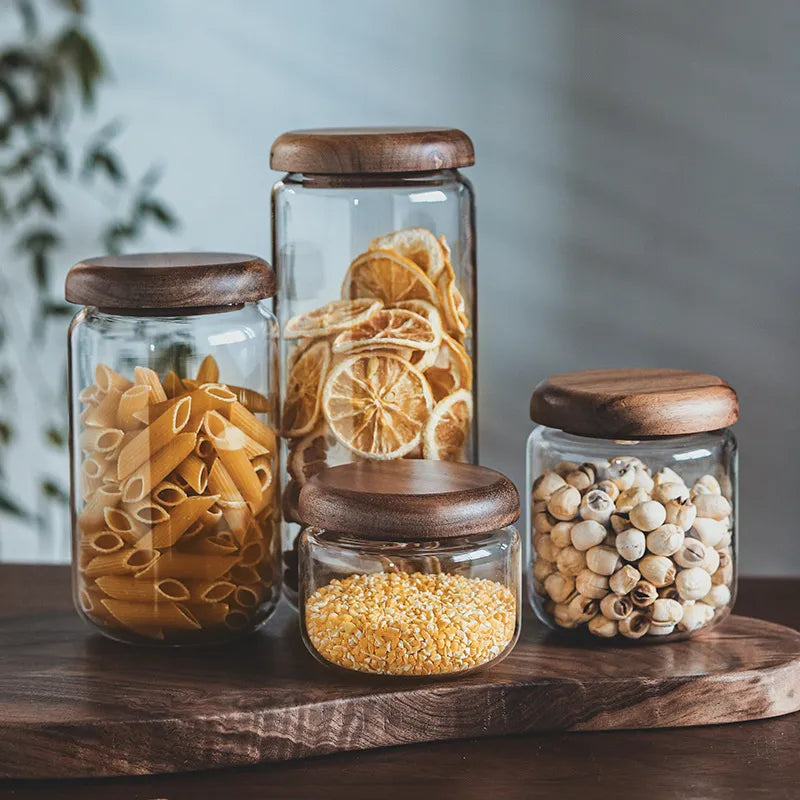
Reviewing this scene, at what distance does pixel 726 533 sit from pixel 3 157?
1311mm

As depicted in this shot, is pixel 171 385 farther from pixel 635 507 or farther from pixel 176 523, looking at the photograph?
pixel 635 507

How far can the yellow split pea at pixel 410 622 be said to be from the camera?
0.72 meters

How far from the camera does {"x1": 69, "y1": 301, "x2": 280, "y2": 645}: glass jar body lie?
0.78 m

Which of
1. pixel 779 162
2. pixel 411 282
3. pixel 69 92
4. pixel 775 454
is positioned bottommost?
pixel 775 454

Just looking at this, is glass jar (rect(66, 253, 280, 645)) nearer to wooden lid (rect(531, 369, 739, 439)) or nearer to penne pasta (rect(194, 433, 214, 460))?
penne pasta (rect(194, 433, 214, 460))

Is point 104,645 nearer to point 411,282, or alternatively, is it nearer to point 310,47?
point 411,282

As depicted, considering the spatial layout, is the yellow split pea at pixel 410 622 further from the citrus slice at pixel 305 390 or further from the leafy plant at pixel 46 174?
the leafy plant at pixel 46 174

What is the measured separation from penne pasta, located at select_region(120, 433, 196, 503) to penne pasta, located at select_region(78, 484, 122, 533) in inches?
0.5

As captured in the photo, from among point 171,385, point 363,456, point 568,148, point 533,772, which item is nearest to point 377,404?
point 363,456

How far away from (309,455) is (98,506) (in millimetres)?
156

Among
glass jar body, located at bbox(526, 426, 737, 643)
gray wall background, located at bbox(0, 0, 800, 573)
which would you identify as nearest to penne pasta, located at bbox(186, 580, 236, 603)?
glass jar body, located at bbox(526, 426, 737, 643)

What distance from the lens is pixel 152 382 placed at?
0.78m

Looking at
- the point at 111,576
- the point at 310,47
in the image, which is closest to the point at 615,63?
the point at 310,47

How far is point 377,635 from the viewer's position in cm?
72
